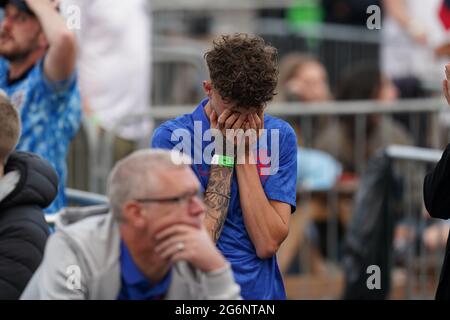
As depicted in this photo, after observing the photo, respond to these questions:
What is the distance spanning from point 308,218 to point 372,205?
136cm

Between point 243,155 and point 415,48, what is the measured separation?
8.41 metres

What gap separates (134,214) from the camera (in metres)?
3.99

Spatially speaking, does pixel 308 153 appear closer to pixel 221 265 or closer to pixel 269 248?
pixel 269 248

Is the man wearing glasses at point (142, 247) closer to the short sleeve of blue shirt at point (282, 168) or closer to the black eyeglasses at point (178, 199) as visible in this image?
the black eyeglasses at point (178, 199)

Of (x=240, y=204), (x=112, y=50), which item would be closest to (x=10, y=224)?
(x=240, y=204)

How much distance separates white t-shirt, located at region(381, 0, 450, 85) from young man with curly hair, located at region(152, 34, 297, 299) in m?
→ 7.55

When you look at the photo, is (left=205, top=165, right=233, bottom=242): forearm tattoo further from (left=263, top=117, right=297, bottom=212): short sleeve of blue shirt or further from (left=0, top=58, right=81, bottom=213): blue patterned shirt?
(left=0, top=58, right=81, bottom=213): blue patterned shirt

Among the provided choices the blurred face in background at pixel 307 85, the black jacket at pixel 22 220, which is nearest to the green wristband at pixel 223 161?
the black jacket at pixel 22 220

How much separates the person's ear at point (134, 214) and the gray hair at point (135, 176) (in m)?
0.02

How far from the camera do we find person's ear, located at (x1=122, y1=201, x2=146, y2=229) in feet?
13.1

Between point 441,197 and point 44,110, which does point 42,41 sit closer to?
point 44,110

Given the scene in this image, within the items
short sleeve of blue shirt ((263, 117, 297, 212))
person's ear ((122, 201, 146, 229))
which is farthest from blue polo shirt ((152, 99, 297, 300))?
person's ear ((122, 201, 146, 229))

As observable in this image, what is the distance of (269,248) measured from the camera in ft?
15.8

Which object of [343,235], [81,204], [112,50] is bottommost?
[343,235]
